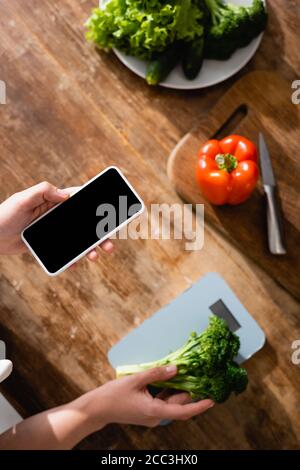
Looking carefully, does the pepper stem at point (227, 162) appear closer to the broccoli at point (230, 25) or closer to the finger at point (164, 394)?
the broccoli at point (230, 25)

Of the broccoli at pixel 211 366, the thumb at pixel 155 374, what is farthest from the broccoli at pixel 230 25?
the thumb at pixel 155 374

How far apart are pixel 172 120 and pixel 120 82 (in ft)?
0.66

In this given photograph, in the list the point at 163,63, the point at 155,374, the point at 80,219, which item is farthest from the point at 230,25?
the point at 155,374

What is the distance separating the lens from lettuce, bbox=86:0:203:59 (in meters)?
1.59

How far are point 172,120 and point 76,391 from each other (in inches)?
35.0

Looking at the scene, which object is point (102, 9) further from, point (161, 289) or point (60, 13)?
point (161, 289)

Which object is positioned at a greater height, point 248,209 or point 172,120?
point 172,120

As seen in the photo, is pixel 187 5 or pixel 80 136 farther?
pixel 80 136

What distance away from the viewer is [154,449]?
1.72 meters

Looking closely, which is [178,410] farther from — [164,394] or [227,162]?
[227,162]

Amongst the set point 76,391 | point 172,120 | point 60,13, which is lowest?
point 76,391

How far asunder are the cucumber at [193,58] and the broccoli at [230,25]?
0.03 metres

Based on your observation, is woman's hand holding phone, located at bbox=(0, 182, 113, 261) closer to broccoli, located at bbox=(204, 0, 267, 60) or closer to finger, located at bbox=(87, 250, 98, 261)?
finger, located at bbox=(87, 250, 98, 261)

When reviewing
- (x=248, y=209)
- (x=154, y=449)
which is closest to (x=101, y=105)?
(x=248, y=209)
